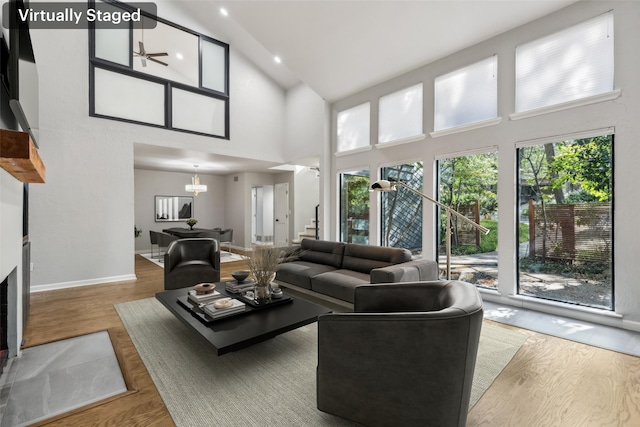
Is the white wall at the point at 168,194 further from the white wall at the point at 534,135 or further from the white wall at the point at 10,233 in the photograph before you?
the white wall at the point at 10,233

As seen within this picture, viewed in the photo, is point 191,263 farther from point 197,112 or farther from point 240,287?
point 197,112

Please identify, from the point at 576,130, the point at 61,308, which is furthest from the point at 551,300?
the point at 61,308

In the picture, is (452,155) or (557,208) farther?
(452,155)

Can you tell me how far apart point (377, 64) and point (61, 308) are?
5.68m

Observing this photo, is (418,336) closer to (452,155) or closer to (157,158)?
(452,155)

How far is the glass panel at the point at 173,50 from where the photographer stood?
19.3 ft

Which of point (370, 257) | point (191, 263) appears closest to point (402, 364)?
point (370, 257)

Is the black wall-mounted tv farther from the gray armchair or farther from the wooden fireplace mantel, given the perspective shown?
the gray armchair

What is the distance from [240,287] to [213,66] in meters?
5.43

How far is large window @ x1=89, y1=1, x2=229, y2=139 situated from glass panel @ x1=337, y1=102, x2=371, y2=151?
99.6 inches

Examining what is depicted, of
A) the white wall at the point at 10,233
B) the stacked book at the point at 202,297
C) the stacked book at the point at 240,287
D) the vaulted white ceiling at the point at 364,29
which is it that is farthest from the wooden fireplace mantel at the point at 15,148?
the vaulted white ceiling at the point at 364,29

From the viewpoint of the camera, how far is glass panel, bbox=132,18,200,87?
587 cm

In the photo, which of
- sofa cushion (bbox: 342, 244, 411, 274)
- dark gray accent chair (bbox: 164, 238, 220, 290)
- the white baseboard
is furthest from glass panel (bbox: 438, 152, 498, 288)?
the white baseboard

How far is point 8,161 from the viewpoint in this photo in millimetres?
1590
